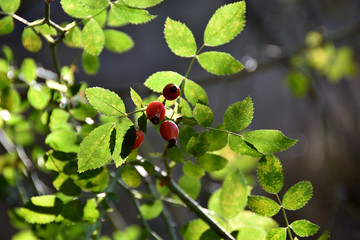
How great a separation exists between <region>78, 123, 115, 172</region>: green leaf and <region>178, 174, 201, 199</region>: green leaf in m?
0.23

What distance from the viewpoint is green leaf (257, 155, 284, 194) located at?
0.34 meters

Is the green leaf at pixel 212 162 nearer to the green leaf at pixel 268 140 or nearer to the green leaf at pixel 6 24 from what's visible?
the green leaf at pixel 268 140

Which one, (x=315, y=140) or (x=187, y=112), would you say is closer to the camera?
(x=187, y=112)

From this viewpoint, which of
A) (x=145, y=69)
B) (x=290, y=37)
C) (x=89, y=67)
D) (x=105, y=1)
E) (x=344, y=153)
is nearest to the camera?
(x=105, y=1)

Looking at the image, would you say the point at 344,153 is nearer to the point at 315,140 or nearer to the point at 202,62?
the point at 315,140

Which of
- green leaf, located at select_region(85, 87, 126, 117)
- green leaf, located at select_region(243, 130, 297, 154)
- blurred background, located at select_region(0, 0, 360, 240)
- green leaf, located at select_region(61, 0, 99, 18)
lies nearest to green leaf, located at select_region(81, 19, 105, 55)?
green leaf, located at select_region(61, 0, 99, 18)

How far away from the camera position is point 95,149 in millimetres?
320

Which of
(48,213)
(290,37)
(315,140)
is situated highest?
(48,213)

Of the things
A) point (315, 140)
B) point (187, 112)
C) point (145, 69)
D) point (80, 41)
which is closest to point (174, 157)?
point (187, 112)

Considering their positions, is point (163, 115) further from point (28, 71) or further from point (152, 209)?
point (28, 71)

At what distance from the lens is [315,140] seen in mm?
2969

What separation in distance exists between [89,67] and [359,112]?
2.76m

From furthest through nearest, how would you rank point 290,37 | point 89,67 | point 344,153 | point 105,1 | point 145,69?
point 290,37, point 145,69, point 344,153, point 89,67, point 105,1

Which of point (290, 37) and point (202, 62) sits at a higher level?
point (202, 62)
